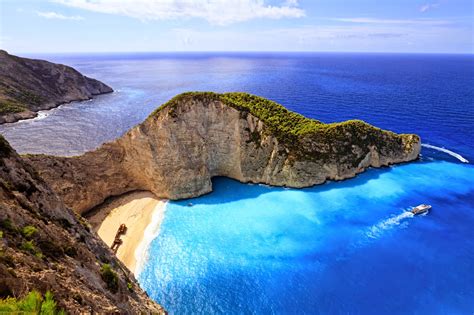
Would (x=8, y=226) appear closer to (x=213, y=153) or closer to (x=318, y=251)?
(x=318, y=251)

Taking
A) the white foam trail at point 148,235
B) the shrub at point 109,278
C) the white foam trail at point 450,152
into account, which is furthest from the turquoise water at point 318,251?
the shrub at point 109,278

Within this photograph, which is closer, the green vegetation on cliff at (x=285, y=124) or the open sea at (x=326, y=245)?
the open sea at (x=326, y=245)

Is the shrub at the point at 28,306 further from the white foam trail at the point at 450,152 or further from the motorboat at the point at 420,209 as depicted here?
the white foam trail at the point at 450,152

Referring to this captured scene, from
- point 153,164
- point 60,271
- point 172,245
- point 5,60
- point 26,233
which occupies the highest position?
point 5,60

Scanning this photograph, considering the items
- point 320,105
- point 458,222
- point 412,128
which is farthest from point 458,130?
point 458,222

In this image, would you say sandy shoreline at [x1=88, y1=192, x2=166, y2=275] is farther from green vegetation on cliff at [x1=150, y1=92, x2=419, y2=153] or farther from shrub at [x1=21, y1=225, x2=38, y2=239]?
shrub at [x1=21, y1=225, x2=38, y2=239]

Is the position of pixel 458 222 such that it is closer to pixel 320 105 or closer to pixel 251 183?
pixel 251 183
